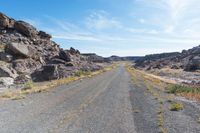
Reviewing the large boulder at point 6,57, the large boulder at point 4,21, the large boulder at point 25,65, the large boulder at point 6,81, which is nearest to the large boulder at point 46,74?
the large boulder at point 25,65

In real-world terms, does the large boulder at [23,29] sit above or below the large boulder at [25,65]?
above

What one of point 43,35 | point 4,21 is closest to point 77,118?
point 4,21

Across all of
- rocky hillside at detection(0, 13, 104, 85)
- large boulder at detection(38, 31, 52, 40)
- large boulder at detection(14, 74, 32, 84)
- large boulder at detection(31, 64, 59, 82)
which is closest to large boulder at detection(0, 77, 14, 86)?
rocky hillside at detection(0, 13, 104, 85)

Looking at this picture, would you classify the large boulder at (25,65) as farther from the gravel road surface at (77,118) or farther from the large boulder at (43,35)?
the gravel road surface at (77,118)

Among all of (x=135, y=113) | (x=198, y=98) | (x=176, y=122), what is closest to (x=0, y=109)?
(x=135, y=113)

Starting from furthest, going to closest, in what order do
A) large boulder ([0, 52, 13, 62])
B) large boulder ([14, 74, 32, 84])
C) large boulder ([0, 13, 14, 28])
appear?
large boulder ([0, 13, 14, 28]) < large boulder ([0, 52, 13, 62]) < large boulder ([14, 74, 32, 84])

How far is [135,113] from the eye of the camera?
19375 mm

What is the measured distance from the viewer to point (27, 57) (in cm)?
6631

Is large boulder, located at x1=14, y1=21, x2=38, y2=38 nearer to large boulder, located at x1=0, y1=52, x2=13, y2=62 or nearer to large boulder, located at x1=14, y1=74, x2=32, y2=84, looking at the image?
large boulder, located at x1=0, y1=52, x2=13, y2=62

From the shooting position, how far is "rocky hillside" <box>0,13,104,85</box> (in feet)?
182

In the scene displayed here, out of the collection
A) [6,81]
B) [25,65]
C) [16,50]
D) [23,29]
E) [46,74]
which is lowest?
[6,81]

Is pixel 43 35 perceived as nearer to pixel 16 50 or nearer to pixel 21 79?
pixel 16 50

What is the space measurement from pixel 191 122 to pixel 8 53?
53155 mm

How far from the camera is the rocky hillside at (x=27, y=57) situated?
182 ft
